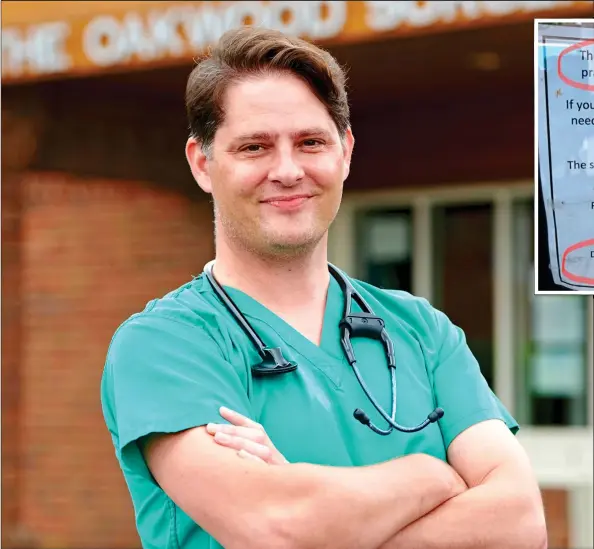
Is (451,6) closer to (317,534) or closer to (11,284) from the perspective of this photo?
(11,284)

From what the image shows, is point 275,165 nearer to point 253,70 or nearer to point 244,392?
point 253,70

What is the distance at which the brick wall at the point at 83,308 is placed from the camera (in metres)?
7.26

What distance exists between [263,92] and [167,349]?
49cm

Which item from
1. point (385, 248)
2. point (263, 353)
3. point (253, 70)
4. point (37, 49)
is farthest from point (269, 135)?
point (385, 248)

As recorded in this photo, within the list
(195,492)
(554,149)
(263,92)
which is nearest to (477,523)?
(195,492)

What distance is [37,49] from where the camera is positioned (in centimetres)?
596

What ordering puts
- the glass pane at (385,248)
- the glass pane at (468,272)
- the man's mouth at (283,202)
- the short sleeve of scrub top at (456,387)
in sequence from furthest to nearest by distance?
the glass pane at (385,248)
the glass pane at (468,272)
the short sleeve of scrub top at (456,387)
the man's mouth at (283,202)

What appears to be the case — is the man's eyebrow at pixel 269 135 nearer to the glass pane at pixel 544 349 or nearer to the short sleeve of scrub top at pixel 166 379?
the short sleeve of scrub top at pixel 166 379

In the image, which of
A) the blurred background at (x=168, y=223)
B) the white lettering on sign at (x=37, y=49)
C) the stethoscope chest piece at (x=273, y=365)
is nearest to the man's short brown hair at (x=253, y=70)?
the stethoscope chest piece at (x=273, y=365)

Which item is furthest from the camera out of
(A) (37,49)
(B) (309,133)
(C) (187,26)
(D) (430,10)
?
(A) (37,49)

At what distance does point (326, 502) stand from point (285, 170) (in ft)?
1.92

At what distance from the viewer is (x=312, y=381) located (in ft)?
7.39

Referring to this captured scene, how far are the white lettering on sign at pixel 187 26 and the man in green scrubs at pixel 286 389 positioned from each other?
2.96 meters

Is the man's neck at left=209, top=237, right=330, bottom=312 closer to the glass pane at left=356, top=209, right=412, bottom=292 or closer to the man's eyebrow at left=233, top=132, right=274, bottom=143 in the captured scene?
the man's eyebrow at left=233, top=132, right=274, bottom=143
